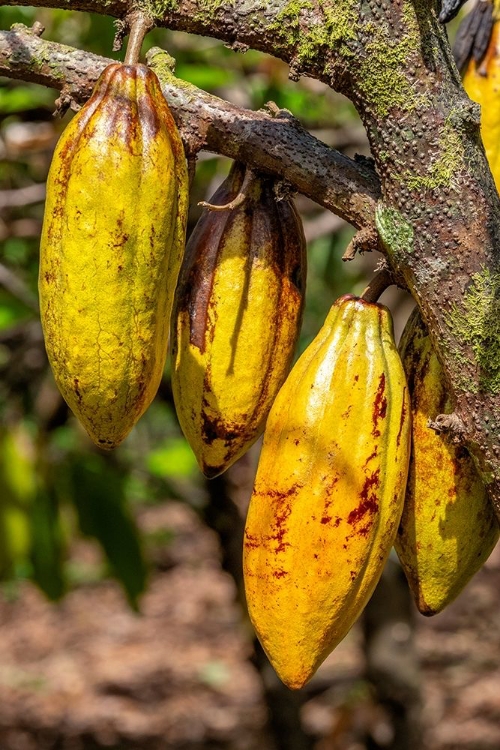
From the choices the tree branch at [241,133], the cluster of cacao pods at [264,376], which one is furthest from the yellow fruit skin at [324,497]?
the tree branch at [241,133]

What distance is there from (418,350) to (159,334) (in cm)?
27

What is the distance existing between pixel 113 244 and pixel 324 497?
296 mm

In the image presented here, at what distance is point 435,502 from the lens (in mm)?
987

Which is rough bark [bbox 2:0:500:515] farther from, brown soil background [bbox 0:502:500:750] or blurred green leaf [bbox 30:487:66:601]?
brown soil background [bbox 0:502:500:750]

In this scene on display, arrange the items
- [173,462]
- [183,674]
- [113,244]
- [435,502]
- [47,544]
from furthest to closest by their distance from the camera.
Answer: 1. [183,674]
2. [173,462]
3. [47,544]
4. [435,502]
5. [113,244]

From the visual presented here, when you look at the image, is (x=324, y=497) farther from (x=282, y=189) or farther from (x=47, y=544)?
(x=47, y=544)

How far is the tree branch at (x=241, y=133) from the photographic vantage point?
3.26 ft

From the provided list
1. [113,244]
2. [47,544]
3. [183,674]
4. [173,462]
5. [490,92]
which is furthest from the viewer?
[183,674]

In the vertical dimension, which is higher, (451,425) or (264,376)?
(451,425)

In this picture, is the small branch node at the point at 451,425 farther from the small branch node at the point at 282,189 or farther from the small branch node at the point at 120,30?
the small branch node at the point at 120,30

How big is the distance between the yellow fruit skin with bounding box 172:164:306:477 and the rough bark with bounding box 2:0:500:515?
0.16m

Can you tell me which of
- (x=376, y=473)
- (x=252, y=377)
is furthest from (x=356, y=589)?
(x=252, y=377)

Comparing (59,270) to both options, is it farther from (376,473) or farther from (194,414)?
(376,473)

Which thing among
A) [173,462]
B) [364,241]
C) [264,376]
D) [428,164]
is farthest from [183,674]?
[428,164]
